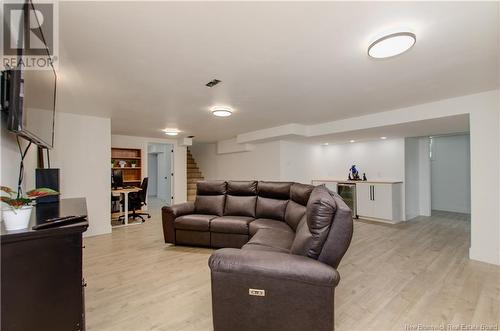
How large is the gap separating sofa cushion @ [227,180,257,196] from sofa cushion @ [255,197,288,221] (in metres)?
0.22

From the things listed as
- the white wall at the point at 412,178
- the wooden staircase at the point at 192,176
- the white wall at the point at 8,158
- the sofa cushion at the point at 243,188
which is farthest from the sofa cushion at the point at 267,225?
the wooden staircase at the point at 192,176

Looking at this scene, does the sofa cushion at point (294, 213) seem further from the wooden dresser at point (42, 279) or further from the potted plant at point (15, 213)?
the potted plant at point (15, 213)

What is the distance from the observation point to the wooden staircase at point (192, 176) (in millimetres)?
8398

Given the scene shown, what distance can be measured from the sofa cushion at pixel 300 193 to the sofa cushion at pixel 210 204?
1.29m

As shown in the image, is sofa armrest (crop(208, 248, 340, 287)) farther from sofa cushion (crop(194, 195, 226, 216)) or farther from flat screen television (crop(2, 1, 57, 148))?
sofa cushion (crop(194, 195, 226, 216))

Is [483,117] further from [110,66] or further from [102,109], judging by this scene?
[102,109]

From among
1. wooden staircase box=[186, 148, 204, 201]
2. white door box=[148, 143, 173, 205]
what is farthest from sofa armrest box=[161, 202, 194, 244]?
white door box=[148, 143, 173, 205]

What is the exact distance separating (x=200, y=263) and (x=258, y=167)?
4173mm

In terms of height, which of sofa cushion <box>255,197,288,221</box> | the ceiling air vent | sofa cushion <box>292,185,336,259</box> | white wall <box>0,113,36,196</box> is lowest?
sofa cushion <box>255,197,288,221</box>

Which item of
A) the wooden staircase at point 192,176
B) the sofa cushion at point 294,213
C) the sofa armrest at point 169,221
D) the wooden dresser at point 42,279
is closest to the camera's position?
the wooden dresser at point 42,279

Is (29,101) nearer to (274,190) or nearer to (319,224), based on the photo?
(319,224)

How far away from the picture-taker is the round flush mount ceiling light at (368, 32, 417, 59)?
1.75 meters

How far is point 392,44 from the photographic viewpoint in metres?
1.83

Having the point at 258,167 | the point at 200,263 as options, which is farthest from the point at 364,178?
the point at 200,263
